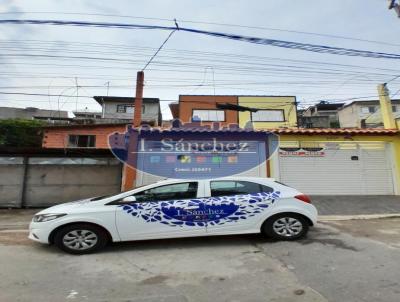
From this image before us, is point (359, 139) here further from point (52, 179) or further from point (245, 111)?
point (245, 111)

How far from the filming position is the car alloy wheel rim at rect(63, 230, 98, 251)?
20.6 feet

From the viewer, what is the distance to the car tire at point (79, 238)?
20.6ft

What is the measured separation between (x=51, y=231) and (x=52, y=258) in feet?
1.71

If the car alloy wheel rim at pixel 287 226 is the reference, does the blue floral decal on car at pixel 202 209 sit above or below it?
above

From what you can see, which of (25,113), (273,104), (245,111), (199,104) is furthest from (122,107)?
(25,113)

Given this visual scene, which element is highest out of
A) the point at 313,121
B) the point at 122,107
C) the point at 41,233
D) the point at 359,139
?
the point at 122,107

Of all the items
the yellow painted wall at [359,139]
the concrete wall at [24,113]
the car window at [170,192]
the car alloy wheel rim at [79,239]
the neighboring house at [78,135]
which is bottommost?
the car alloy wheel rim at [79,239]

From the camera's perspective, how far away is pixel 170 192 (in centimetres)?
675

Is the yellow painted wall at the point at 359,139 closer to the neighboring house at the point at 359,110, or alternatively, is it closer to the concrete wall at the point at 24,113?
the neighboring house at the point at 359,110

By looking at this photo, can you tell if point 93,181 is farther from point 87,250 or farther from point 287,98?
point 287,98

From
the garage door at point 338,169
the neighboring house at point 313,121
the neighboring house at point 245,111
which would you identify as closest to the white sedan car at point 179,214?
the garage door at point 338,169

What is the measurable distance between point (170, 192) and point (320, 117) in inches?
1347

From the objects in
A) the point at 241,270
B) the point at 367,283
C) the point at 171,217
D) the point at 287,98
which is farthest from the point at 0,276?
the point at 287,98

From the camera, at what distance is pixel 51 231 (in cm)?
630
